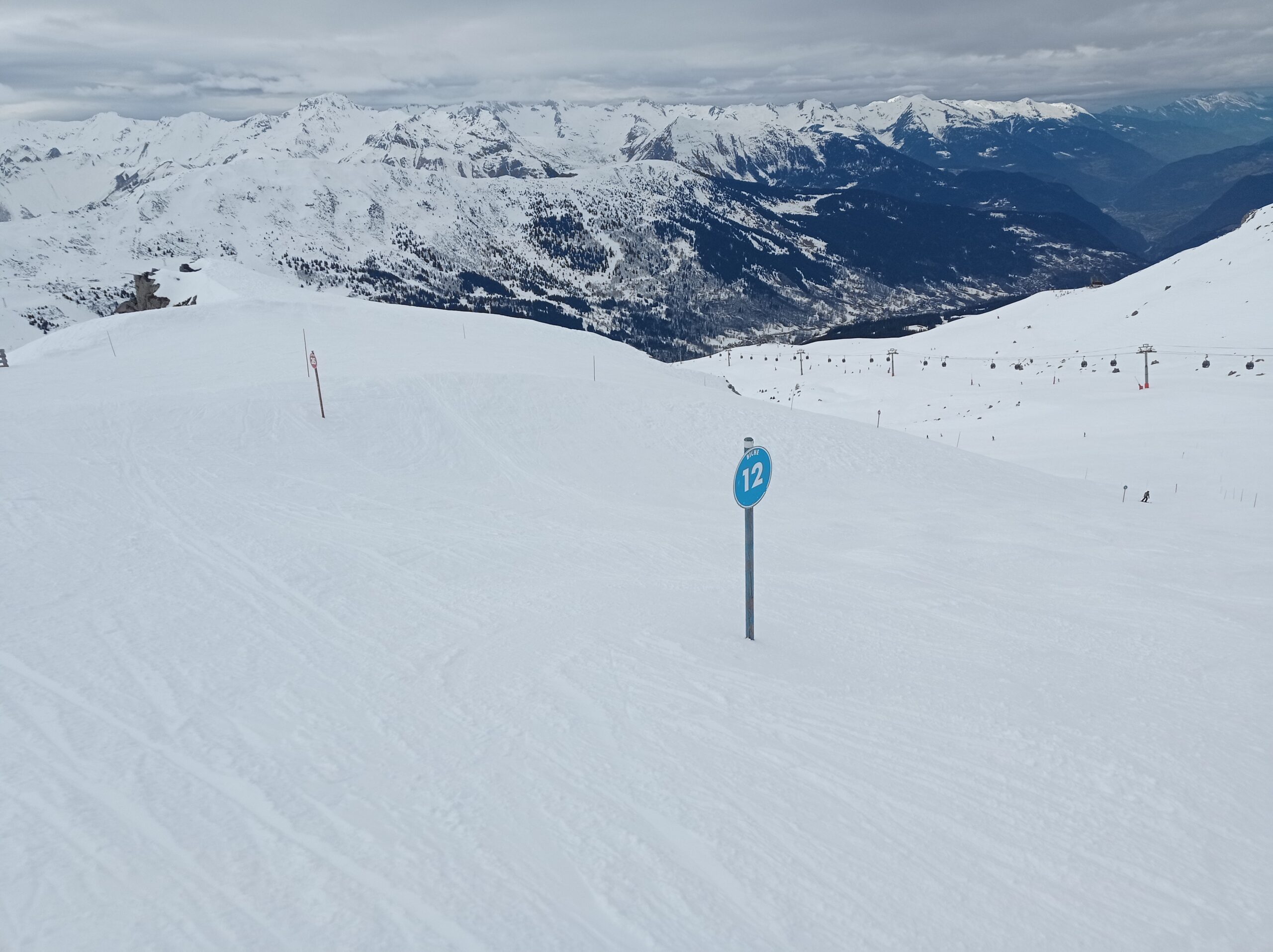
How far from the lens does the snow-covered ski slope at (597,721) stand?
17.3ft

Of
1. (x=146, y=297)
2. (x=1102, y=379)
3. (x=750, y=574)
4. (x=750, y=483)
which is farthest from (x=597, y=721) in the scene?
(x=146, y=297)

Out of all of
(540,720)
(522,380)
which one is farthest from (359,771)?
(522,380)

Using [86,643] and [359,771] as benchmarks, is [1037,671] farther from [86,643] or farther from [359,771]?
[86,643]

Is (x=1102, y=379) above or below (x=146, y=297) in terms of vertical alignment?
below

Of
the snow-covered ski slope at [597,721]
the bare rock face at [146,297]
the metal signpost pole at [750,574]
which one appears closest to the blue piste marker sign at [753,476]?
the metal signpost pole at [750,574]

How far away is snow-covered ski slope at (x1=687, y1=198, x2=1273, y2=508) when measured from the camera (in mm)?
32938

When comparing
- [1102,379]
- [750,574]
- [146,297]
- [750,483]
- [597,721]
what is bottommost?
[1102,379]

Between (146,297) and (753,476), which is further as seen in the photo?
(146,297)

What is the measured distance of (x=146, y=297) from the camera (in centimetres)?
7150

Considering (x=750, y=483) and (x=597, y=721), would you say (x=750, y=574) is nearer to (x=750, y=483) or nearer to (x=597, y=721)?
(x=750, y=483)

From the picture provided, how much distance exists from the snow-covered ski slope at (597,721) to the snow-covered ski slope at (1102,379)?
17765 millimetres

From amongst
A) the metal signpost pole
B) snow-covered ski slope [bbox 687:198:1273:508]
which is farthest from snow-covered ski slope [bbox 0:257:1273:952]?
snow-covered ski slope [bbox 687:198:1273:508]

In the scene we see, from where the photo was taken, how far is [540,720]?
24.7 feet

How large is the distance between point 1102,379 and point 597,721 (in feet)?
195
